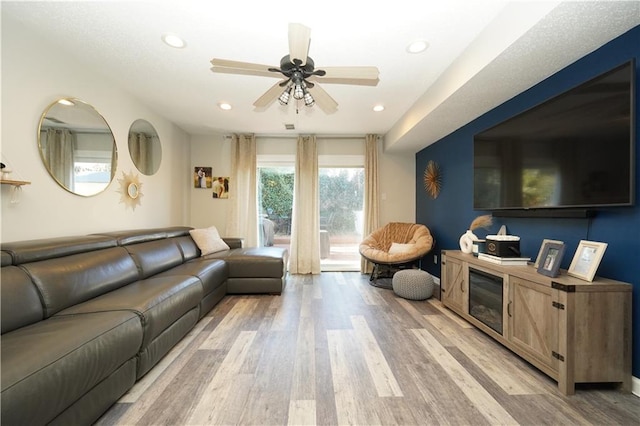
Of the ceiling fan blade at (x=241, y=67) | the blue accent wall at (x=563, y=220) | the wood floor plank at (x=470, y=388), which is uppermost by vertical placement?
the ceiling fan blade at (x=241, y=67)

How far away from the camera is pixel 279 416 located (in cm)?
139

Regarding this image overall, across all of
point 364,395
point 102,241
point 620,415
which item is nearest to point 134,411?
point 364,395

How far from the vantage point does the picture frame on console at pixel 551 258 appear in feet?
5.63

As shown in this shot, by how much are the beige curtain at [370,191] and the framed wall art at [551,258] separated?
2854 mm

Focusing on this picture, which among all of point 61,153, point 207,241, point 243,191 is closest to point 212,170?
point 243,191

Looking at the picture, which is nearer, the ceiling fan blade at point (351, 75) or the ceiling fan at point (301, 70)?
the ceiling fan at point (301, 70)

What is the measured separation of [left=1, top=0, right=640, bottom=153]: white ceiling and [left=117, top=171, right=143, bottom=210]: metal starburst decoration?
3.57 ft

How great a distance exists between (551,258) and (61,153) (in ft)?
13.8

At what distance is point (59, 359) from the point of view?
111 cm

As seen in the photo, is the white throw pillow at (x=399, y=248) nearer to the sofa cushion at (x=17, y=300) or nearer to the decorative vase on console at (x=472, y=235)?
the decorative vase on console at (x=472, y=235)

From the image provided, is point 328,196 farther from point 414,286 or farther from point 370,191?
point 414,286

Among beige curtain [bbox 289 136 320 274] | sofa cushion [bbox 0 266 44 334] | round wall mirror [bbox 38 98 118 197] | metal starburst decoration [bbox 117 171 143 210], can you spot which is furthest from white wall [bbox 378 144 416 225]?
sofa cushion [bbox 0 266 44 334]

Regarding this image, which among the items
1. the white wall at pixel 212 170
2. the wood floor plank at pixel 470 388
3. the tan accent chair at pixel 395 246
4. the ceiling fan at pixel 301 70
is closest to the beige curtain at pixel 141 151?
the white wall at pixel 212 170

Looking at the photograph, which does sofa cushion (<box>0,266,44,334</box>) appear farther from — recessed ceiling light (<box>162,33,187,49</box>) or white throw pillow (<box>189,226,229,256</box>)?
white throw pillow (<box>189,226,229,256</box>)
